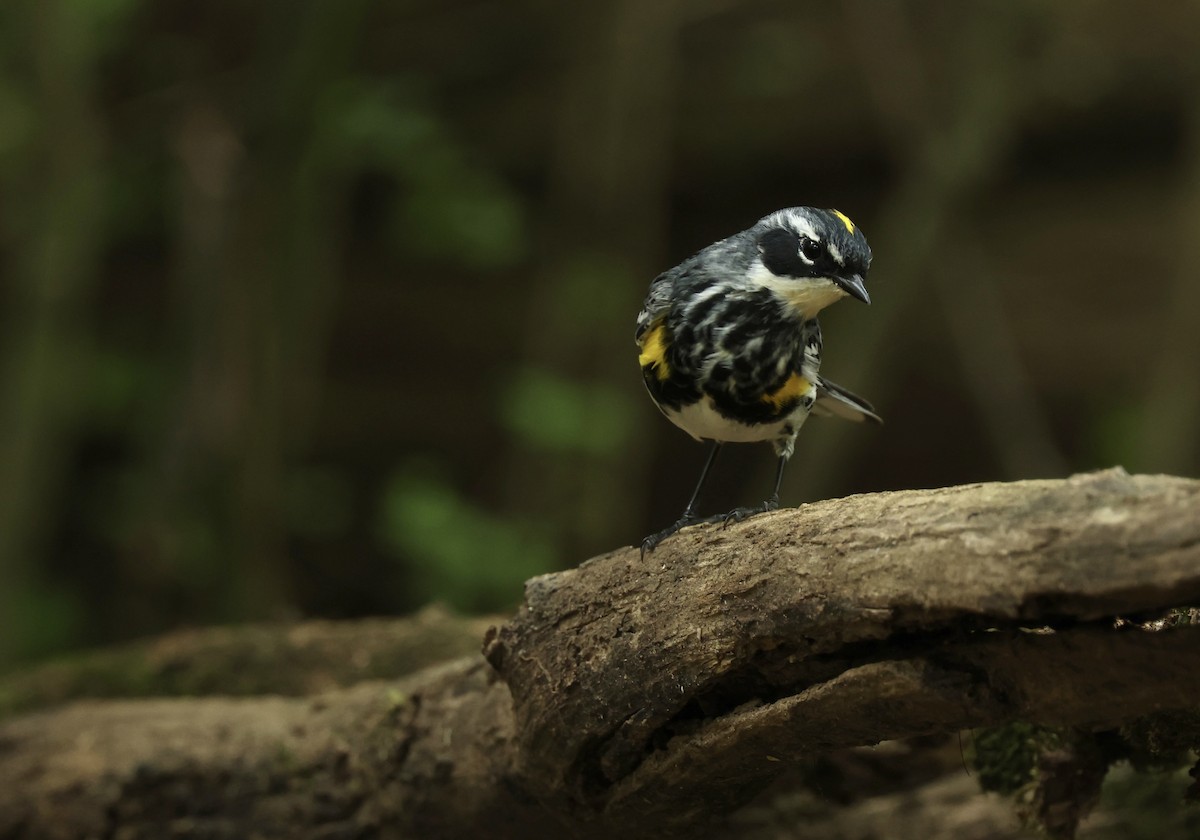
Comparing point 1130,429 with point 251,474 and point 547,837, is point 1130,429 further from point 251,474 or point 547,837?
point 547,837

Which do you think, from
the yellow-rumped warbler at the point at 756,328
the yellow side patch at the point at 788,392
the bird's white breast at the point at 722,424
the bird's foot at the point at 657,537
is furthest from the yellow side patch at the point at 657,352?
the bird's foot at the point at 657,537

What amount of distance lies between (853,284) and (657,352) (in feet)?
1.67

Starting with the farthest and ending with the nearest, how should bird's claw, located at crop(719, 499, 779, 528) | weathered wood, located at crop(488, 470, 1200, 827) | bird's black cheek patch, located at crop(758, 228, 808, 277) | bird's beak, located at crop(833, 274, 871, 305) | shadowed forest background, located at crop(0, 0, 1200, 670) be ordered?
shadowed forest background, located at crop(0, 0, 1200, 670) < bird's black cheek patch, located at crop(758, 228, 808, 277) < bird's beak, located at crop(833, 274, 871, 305) < bird's claw, located at crop(719, 499, 779, 528) < weathered wood, located at crop(488, 470, 1200, 827)

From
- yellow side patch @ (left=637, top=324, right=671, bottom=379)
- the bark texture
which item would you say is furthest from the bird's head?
the bark texture

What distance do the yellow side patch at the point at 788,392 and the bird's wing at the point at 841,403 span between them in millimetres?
172

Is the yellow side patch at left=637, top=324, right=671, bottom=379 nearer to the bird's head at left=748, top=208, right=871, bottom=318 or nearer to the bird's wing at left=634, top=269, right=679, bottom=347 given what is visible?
the bird's wing at left=634, top=269, right=679, bottom=347

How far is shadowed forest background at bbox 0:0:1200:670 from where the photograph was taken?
263 inches

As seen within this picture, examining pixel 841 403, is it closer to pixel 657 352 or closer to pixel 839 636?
pixel 657 352

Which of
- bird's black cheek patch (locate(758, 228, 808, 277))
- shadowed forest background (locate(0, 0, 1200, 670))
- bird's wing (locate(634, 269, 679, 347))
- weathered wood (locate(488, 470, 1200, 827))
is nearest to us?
weathered wood (locate(488, 470, 1200, 827))

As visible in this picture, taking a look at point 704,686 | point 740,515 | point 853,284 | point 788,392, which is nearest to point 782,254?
point 853,284

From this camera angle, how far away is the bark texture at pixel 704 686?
198 centimetres

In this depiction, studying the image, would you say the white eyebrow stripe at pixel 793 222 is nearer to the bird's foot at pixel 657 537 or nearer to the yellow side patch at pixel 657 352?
the yellow side patch at pixel 657 352

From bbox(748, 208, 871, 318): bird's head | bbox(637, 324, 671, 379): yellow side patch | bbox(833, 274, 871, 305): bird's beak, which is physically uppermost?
bbox(748, 208, 871, 318): bird's head

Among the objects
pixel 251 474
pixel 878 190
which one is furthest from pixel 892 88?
pixel 251 474
